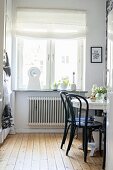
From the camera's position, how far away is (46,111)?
5578 mm

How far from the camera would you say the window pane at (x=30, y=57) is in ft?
18.7

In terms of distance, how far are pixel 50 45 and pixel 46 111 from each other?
1.34m

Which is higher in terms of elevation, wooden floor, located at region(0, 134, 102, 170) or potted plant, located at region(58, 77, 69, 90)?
potted plant, located at region(58, 77, 69, 90)

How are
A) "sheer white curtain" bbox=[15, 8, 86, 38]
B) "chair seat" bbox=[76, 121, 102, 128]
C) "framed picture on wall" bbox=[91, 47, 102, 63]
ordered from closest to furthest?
1. "chair seat" bbox=[76, 121, 102, 128]
2. "sheer white curtain" bbox=[15, 8, 86, 38]
3. "framed picture on wall" bbox=[91, 47, 102, 63]

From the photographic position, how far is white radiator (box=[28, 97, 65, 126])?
5.56 meters

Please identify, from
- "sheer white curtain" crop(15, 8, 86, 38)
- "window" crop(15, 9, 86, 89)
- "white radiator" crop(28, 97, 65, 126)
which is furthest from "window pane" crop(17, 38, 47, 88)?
"white radiator" crop(28, 97, 65, 126)

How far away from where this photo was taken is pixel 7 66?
471cm

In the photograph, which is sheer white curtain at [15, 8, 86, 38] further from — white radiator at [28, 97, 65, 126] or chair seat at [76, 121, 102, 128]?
chair seat at [76, 121, 102, 128]

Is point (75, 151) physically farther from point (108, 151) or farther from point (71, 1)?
point (71, 1)

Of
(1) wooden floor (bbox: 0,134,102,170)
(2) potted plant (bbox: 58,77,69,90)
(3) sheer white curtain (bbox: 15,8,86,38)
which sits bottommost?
(1) wooden floor (bbox: 0,134,102,170)

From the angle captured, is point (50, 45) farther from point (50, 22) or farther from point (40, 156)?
point (40, 156)

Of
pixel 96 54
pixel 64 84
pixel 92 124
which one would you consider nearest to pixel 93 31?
pixel 96 54

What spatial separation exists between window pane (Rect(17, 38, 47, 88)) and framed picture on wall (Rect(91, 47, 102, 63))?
0.95 m

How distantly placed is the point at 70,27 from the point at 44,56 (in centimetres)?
78
